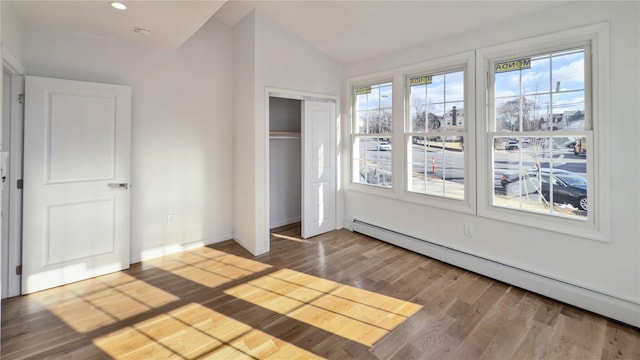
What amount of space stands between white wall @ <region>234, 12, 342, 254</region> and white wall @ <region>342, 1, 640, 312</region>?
1.78m

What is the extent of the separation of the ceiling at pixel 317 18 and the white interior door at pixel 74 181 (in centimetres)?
62

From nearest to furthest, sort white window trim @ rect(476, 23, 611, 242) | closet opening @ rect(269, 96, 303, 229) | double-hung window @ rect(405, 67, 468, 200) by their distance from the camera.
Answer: white window trim @ rect(476, 23, 611, 242), double-hung window @ rect(405, 67, 468, 200), closet opening @ rect(269, 96, 303, 229)

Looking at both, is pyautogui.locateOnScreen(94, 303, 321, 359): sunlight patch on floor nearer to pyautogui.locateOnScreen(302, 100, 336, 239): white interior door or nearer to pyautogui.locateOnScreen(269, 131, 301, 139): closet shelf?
pyautogui.locateOnScreen(302, 100, 336, 239): white interior door

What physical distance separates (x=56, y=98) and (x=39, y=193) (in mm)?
934

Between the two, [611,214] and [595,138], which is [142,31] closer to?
[595,138]

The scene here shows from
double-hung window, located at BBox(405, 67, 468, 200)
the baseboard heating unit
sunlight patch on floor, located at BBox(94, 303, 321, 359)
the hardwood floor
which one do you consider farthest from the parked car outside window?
sunlight patch on floor, located at BBox(94, 303, 321, 359)

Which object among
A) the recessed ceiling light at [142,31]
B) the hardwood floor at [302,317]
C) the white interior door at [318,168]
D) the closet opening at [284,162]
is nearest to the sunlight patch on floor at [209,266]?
the hardwood floor at [302,317]

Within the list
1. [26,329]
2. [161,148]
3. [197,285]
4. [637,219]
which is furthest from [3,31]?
[637,219]

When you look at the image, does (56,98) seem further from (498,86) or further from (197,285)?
(498,86)

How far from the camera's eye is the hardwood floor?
2102 mm

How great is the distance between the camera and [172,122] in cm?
380

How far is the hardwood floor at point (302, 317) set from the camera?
6.89ft

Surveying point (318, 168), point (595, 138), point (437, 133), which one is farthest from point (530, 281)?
point (318, 168)

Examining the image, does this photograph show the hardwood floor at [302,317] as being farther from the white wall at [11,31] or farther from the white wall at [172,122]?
the white wall at [11,31]
